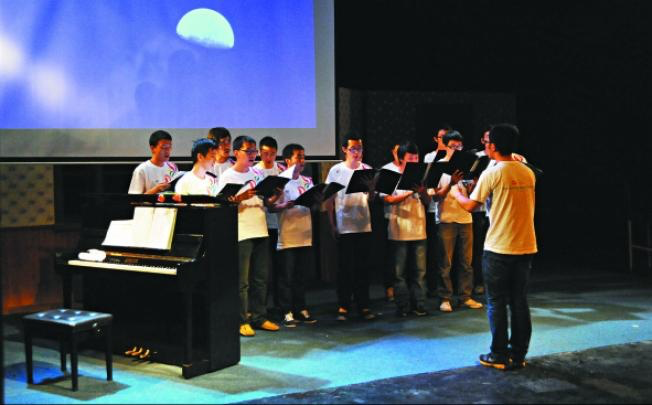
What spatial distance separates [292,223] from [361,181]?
67 cm

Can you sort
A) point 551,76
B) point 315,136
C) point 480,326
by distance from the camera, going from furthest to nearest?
point 551,76 < point 315,136 < point 480,326

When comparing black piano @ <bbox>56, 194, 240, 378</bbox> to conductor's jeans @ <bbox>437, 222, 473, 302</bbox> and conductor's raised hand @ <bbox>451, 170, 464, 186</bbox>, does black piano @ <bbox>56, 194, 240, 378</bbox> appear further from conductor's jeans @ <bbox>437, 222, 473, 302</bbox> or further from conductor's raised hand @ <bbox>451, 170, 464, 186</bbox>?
conductor's jeans @ <bbox>437, 222, 473, 302</bbox>

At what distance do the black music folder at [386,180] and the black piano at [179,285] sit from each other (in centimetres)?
137

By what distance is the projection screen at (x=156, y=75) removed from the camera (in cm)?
641

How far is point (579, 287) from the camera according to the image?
770 centimetres

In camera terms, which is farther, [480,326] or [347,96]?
[347,96]

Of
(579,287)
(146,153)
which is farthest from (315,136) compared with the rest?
(579,287)

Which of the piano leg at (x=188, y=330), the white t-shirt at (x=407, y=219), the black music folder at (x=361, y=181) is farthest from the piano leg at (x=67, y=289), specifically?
the white t-shirt at (x=407, y=219)

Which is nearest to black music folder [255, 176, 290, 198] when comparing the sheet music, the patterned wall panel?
the sheet music

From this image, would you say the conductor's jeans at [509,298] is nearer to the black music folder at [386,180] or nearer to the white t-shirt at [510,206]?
the white t-shirt at [510,206]

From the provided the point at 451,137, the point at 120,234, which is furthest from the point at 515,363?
the point at 120,234

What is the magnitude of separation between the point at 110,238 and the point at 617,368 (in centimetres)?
343

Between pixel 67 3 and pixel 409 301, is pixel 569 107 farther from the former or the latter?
pixel 67 3

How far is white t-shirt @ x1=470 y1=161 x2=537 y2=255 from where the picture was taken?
4656 mm
